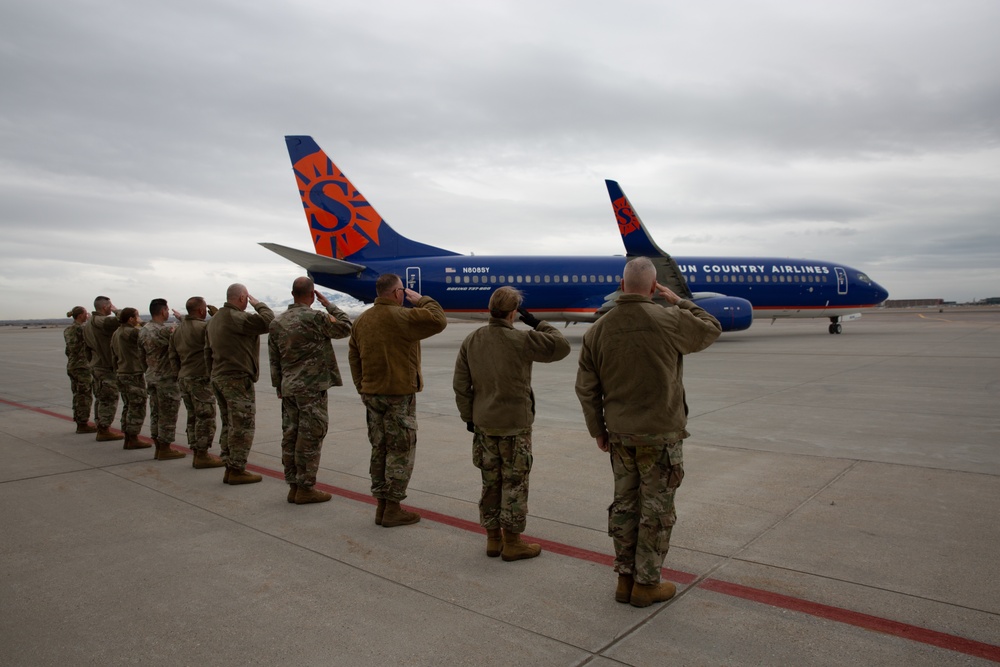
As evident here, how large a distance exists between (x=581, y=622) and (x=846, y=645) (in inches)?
49.0

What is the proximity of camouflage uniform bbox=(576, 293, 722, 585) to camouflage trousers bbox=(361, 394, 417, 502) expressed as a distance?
180 cm

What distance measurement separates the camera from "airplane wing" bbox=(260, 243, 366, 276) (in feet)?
70.5

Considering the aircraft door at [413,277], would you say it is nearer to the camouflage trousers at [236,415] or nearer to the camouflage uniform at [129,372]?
the camouflage uniform at [129,372]

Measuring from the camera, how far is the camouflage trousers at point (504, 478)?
416cm

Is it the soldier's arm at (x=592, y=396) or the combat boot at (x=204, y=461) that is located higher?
the soldier's arm at (x=592, y=396)

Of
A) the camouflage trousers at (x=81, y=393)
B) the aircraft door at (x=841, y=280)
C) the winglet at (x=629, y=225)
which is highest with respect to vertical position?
the winglet at (x=629, y=225)

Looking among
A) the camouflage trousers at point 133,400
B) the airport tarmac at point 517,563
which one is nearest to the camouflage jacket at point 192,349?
the airport tarmac at point 517,563

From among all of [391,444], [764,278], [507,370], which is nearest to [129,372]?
[391,444]

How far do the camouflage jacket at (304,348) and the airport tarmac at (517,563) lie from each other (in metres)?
1.03

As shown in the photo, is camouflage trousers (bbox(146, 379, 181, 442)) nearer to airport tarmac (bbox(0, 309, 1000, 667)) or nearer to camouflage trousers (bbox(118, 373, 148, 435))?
airport tarmac (bbox(0, 309, 1000, 667))

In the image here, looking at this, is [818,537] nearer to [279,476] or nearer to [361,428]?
[279,476]

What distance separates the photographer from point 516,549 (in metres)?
4.14

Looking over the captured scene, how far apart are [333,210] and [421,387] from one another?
1994 cm

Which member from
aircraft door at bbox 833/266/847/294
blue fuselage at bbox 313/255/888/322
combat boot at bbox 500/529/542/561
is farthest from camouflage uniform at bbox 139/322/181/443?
aircraft door at bbox 833/266/847/294
